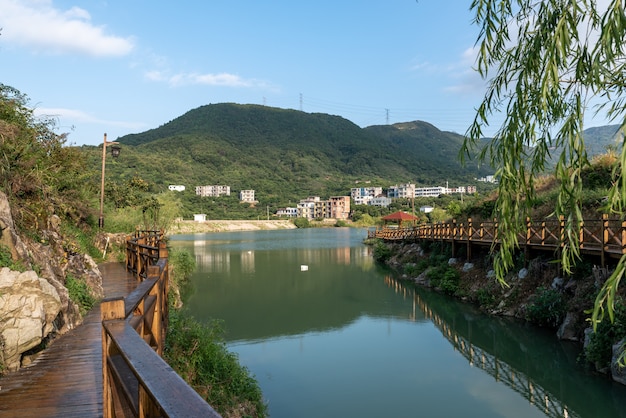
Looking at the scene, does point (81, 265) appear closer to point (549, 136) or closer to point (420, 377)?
point (420, 377)

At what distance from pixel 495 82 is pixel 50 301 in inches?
210

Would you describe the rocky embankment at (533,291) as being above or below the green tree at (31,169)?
below

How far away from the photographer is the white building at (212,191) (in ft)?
371

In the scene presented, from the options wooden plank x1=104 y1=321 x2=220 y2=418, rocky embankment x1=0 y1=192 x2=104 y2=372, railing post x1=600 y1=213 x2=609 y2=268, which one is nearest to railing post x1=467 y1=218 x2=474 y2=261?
railing post x1=600 y1=213 x2=609 y2=268

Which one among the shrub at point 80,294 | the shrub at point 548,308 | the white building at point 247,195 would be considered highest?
the white building at point 247,195

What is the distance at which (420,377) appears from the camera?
31.6 ft

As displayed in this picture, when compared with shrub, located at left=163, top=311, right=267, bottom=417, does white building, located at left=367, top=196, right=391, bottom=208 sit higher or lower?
higher

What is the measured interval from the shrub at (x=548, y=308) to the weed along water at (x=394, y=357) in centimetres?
37

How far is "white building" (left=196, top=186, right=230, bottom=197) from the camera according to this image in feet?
371

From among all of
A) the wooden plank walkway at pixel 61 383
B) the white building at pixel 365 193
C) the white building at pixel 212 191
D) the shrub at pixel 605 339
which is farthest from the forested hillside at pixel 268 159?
the wooden plank walkway at pixel 61 383

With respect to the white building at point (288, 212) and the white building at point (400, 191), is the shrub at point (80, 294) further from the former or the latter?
the white building at point (400, 191)

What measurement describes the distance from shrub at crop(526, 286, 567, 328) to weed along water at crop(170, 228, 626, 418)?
373mm

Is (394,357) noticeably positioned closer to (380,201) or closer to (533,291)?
(533,291)

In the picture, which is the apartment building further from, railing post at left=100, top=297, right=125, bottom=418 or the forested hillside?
railing post at left=100, top=297, right=125, bottom=418
